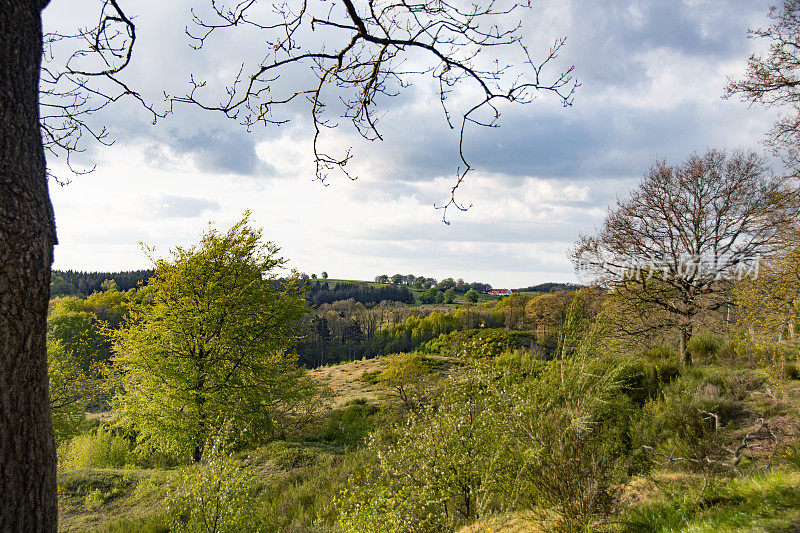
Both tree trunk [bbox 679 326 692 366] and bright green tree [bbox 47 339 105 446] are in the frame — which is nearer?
tree trunk [bbox 679 326 692 366]

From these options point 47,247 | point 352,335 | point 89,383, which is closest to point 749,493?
point 47,247

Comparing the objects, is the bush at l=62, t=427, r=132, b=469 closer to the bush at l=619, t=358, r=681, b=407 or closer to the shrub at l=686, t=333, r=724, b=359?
the bush at l=619, t=358, r=681, b=407

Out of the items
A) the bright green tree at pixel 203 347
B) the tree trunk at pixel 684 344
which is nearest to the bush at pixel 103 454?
the bright green tree at pixel 203 347

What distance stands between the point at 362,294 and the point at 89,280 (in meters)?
73.7

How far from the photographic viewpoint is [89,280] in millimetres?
100750

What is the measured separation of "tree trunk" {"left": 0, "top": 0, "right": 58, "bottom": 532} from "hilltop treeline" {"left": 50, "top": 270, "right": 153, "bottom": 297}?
10521 centimetres

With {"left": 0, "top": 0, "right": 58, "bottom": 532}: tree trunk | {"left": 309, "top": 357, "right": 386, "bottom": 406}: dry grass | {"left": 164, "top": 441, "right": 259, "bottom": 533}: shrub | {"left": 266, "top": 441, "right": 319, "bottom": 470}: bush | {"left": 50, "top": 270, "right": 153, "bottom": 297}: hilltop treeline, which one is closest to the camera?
{"left": 0, "top": 0, "right": 58, "bottom": 532}: tree trunk

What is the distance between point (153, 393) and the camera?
11602 mm

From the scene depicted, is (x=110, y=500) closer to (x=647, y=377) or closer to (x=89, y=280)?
(x=647, y=377)

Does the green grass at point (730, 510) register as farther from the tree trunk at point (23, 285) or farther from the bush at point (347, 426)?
the bush at point (347, 426)

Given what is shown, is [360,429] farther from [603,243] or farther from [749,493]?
[749,493]

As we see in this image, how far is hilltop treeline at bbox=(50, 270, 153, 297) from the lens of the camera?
90.9 metres

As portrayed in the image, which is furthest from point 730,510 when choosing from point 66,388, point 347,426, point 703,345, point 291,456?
point 66,388

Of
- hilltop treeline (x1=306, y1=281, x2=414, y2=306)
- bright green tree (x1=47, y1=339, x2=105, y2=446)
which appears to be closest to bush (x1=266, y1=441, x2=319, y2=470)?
bright green tree (x1=47, y1=339, x2=105, y2=446)
